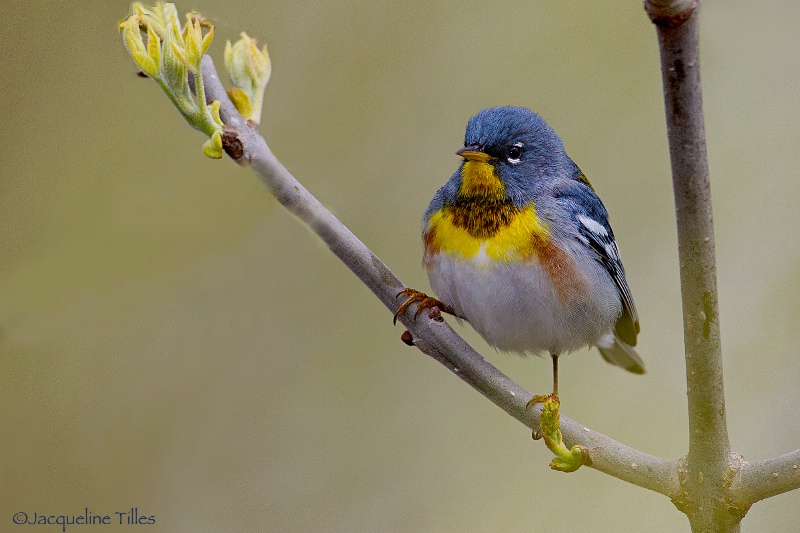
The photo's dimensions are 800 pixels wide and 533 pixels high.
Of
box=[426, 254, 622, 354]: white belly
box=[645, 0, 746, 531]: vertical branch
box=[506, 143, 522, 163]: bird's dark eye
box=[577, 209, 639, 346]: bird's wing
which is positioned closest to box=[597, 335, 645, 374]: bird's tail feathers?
box=[577, 209, 639, 346]: bird's wing

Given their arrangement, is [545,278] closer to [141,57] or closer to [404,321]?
[404,321]

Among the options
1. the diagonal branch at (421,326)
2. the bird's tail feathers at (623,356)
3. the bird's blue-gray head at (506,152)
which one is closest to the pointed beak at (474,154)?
the bird's blue-gray head at (506,152)

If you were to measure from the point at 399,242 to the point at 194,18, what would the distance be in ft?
6.15

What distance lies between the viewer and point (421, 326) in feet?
6.06

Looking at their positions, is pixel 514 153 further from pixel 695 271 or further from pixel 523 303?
pixel 695 271

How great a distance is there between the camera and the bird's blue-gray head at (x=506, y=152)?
2.38 meters

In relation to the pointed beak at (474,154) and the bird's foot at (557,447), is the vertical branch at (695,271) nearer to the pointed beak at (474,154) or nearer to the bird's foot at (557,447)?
the bird's foot at (557,447)

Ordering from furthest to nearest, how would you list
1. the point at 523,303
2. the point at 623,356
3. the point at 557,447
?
1. the point at 623,356
2. the point at 523,303
3. the point at 557,447

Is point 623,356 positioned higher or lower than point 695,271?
higher

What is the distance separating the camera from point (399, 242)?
327 centimetres

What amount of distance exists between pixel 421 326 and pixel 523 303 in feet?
2.17

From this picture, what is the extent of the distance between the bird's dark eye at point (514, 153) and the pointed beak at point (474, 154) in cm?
10

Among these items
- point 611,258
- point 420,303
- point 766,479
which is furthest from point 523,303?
point 766,479

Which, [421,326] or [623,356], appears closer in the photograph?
[421,326]
